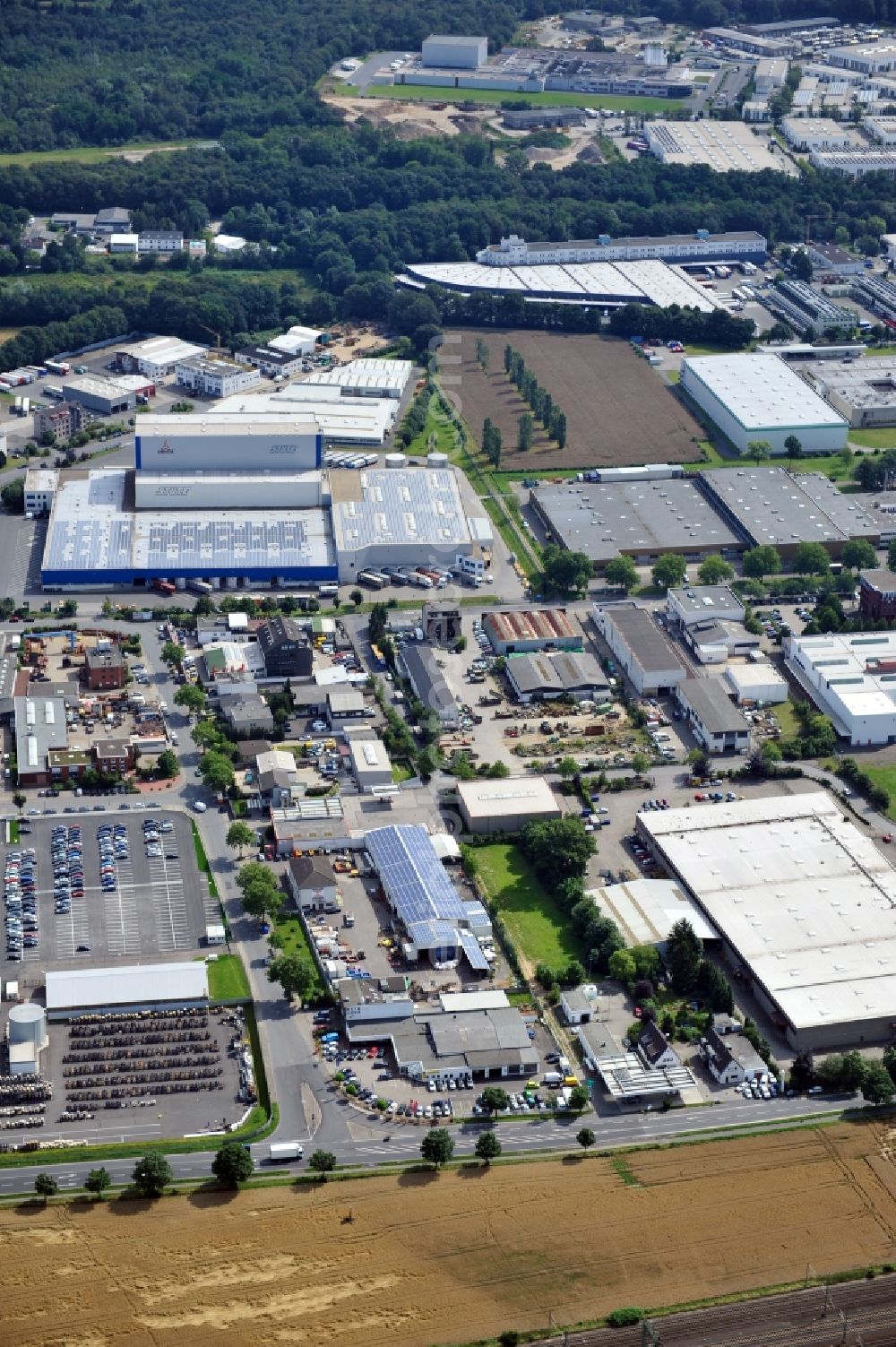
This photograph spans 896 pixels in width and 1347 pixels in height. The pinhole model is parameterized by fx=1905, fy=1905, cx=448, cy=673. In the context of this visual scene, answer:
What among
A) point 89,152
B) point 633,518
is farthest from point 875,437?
point 89,152

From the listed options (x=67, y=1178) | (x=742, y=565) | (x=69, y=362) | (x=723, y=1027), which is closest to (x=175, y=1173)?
(x=67, y=1178)

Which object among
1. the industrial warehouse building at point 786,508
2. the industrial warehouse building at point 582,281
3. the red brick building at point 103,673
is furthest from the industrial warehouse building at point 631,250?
the red brick building at point 103,673

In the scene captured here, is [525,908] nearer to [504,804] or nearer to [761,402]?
[504,804]

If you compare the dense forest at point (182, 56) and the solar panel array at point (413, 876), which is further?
the dense forest at point (182, 56)

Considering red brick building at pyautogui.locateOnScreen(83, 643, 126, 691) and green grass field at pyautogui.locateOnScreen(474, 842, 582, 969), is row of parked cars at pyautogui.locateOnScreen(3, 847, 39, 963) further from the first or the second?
green grass field at pyautogui.locateOnScreen(474, 842, 582, 969)

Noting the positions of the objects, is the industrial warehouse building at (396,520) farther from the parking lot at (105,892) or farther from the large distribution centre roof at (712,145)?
the large distribution centre roof at (712,145)

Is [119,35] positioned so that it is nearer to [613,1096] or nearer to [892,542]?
[892,542]
